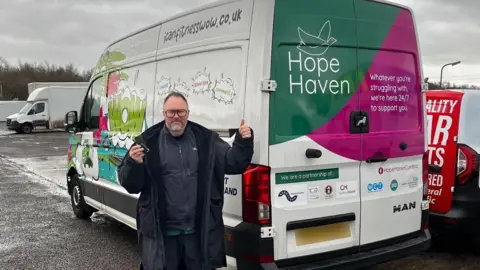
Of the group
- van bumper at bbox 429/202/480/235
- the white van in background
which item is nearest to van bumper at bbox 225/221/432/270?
van bumper at bbox 429/202/480/235

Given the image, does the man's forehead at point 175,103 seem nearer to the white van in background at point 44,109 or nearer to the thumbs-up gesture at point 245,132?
the thumbs-up gesture at point 245,132

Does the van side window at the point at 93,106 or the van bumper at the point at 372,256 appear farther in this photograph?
the van side window at the point at 93,106

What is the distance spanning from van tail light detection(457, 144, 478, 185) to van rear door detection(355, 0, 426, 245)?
2.21ft

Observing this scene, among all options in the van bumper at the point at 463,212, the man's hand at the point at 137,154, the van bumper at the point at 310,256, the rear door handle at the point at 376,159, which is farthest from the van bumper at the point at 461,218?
the man's hand at the point at 137,154

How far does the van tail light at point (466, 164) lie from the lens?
4.30 metres

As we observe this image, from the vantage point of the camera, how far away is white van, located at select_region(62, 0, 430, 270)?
3.06m

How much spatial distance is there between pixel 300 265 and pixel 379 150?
1089mm

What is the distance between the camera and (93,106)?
5926 mm

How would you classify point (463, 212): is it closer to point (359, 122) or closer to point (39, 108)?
point (359, 122)

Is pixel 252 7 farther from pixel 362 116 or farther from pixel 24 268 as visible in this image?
pixel 24 268

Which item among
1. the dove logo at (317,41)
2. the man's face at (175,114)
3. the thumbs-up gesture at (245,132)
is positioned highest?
the dove logo at (317,41)

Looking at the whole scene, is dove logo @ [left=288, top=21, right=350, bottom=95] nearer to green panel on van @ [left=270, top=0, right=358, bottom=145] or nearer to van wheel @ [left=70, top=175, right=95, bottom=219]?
green panel on van @ [left=270, top=0, right=358, bottom=145]

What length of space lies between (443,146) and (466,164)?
0.27 metres

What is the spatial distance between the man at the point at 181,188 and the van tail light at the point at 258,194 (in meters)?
0.17
